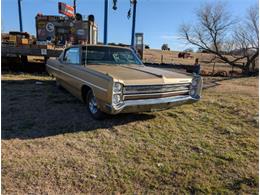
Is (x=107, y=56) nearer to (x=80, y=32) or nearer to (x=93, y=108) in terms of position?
(x=93, y=108)

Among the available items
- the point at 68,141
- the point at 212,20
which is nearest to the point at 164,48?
the point at 212,20

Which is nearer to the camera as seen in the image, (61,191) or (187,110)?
(61,191)

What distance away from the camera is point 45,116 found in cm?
521

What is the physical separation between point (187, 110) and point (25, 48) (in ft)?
→ 22.9

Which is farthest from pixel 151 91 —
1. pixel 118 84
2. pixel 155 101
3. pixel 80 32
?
pixel 80 32

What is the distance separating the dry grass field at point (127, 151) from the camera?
9.85 ft

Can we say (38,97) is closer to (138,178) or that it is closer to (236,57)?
(138,178)

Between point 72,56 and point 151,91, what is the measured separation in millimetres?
2440

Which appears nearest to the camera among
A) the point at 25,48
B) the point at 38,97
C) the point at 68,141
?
the point at 68,141

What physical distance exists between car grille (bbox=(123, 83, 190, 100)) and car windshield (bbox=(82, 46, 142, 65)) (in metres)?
1.56

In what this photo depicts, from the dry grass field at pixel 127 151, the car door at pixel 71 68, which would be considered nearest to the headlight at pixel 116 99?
the dry grass field at pixel 127 151

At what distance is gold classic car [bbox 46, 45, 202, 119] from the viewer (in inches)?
175

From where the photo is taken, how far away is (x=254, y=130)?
4.96 metres

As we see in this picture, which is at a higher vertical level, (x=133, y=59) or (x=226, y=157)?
(x=133, y=59)
